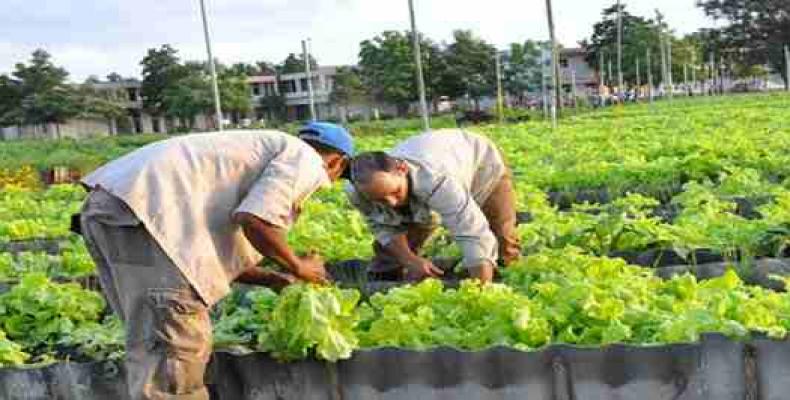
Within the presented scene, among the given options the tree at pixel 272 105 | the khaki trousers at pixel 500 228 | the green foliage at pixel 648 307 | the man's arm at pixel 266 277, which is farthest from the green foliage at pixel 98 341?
the tree at pixel 272 105

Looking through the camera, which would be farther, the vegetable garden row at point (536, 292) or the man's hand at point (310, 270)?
the man's hand at point (310, 270)

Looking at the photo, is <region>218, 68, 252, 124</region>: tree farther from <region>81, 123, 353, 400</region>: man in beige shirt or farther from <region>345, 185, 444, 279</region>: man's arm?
<region>81, 123, 353, 400</region>: man in beige shirt

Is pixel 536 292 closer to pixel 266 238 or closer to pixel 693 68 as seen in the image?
pixel 266 238

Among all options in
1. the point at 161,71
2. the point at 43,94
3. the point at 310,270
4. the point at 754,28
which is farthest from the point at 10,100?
the point at 310,270

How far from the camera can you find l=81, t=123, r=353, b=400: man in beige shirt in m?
3.32

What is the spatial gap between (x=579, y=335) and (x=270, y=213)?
3.98ft

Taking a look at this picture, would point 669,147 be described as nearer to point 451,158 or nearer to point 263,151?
point 451,158

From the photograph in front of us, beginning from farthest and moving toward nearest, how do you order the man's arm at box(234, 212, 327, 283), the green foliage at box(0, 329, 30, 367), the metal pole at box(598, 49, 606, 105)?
the metal pole at box(598, 49, 606, 105), the green foliage at box(0, 329, 30, 367), the man's arm at box(234, 212, 327, 283)

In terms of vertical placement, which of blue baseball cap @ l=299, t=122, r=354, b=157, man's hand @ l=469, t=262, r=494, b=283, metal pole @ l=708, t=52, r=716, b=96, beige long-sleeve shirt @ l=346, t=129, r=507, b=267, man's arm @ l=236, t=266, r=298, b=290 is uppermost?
blue baseball cap @ l=299, t=122, r=354, b=157

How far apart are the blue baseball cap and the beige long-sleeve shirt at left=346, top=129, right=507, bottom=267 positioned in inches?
20.9

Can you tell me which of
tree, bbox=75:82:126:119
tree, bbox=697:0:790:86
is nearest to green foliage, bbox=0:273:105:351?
tree, bbox=75:82:126:119

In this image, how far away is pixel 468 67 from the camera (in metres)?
55.2

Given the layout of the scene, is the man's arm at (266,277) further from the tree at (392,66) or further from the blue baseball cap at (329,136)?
the tree at (392,66)

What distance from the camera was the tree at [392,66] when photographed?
52.4m
